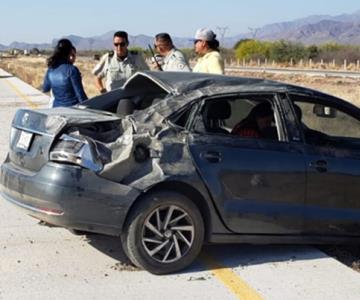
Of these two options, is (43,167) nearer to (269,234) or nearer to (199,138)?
(199,138)

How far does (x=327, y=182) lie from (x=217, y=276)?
1266 millimetres

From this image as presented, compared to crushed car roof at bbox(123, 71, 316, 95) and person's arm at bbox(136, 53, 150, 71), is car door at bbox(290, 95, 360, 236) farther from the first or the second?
person's arm at bbox(136, 53, 150, 71)

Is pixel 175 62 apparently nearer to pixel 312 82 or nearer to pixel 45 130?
pixel 45 130

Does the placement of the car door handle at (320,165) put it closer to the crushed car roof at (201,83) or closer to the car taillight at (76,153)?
the crushed car roof at (201,83)

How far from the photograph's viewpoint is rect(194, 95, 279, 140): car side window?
5.68m

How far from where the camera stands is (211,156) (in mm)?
5500

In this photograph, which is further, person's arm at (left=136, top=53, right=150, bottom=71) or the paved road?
person's arm at (left=136, top=53, right=150, bottom=71)

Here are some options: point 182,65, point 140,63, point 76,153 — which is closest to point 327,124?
point 76,153

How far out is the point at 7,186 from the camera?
230 inches

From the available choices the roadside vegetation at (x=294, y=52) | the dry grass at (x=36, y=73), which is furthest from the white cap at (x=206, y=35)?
the roadside vegetation at (x=294, y=52)

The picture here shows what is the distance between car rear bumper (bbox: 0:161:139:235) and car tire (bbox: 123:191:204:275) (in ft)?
0.39

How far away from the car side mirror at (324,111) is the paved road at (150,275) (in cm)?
120

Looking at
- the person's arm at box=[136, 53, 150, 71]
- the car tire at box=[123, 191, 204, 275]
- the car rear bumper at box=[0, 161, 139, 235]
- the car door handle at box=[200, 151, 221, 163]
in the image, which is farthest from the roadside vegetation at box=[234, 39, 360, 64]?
the car rear bumper at box=[0, 161, 139, 235]

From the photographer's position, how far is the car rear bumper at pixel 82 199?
517 centimetres
